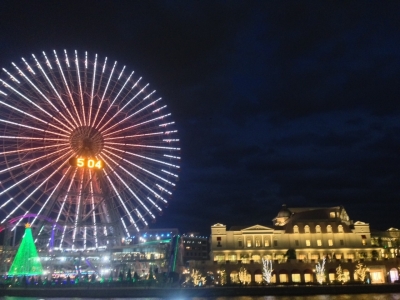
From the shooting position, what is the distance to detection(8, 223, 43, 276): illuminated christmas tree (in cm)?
6112

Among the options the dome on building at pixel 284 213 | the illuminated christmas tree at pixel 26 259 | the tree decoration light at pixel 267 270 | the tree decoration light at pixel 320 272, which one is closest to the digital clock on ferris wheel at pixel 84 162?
the illuminated christmas tree at pixel 26 259

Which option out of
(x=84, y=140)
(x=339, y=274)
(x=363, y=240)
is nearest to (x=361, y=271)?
(x=339, y=274)

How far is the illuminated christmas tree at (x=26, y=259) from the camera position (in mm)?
61125

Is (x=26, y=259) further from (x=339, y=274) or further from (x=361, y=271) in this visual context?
(x=361, y=271)

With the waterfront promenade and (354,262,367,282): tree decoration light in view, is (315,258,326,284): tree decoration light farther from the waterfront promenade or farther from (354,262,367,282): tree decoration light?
the waterfront promenade

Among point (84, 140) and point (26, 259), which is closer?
point (84, 140)

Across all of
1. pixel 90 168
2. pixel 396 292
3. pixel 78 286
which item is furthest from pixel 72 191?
pixel 396 292

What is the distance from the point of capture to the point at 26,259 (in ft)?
203

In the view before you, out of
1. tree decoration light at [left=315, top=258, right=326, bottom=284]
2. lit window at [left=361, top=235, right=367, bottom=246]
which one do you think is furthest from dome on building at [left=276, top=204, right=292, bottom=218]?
tree decoration light at [left=315, top=258, right=326, bottom=284]

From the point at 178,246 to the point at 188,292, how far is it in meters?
25.9

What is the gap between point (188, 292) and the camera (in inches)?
2386

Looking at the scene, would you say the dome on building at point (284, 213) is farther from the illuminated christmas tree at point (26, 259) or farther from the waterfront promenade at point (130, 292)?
the illuminated christmas tree at point (26, 259)

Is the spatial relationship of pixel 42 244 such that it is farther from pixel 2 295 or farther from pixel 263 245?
pixel 263 245

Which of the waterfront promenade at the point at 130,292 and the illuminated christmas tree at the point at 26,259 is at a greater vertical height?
the illuminated christmas tree at the point at 26,259
